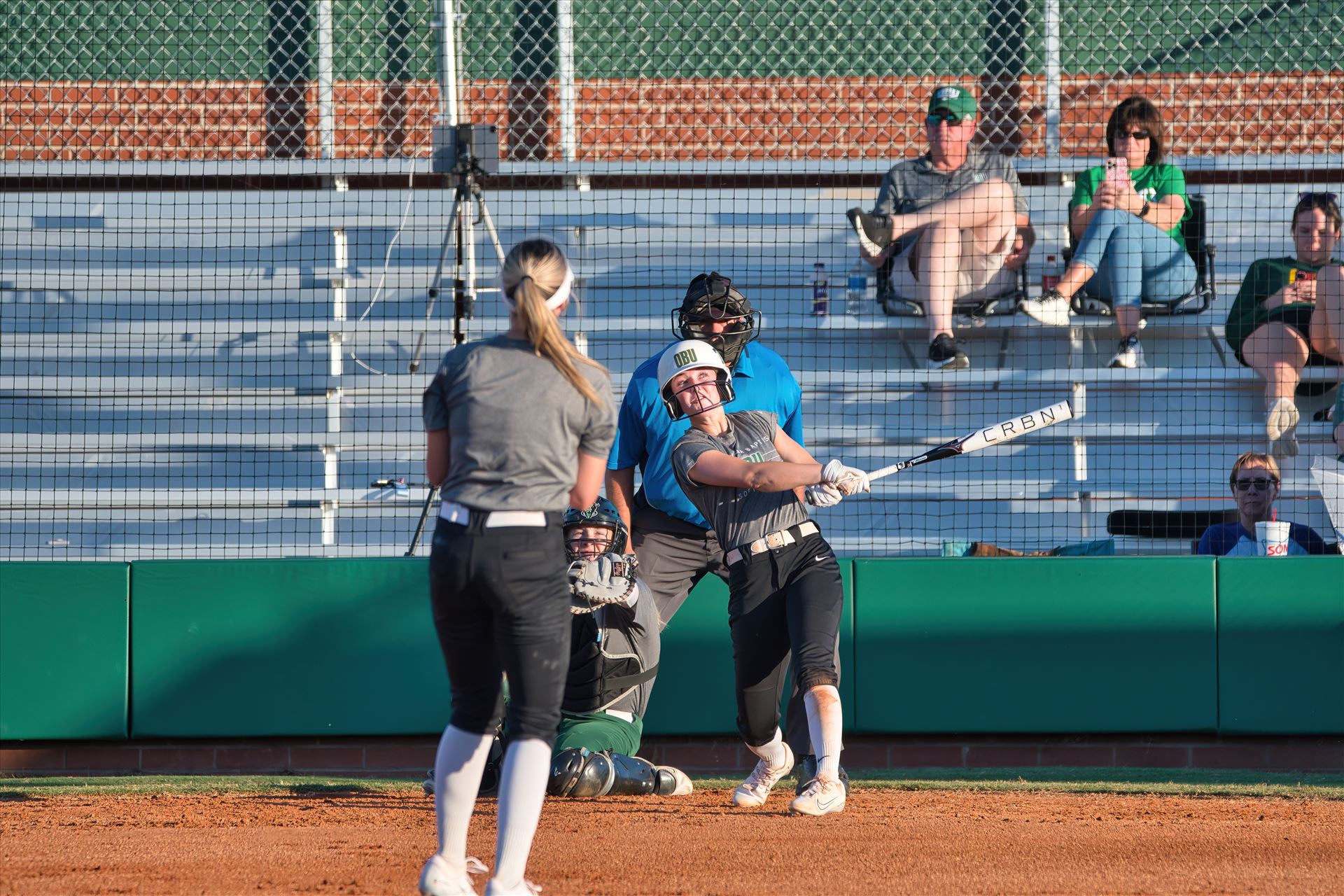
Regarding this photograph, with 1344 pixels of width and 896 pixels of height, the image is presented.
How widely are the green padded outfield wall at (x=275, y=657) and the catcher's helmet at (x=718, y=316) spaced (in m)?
2.11

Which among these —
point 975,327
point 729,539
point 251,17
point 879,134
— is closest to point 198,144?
point 251,17

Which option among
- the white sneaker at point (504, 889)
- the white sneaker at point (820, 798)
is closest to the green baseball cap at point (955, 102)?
the white sneaker at point (820, 798)

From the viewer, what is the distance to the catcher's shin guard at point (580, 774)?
536 centimetres

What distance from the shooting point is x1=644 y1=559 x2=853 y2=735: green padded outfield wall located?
271 inches

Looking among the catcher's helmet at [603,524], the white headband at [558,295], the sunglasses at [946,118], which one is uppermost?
the sunglasses at [946,118]

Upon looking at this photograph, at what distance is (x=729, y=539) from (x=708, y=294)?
1181mm

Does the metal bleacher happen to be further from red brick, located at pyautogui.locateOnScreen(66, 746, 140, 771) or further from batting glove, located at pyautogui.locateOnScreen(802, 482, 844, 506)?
batting glove, located at pyautogui.locateOnScreen(802, 482, 844, 506)

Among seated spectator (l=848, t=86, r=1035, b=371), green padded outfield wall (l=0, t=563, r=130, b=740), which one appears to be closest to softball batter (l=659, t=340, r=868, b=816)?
green padded outfield wall (l=0, t=563, r=130, b=740)

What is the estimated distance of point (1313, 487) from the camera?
28.4ft

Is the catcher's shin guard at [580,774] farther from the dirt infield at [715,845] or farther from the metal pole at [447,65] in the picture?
the metal pole at [447,65]

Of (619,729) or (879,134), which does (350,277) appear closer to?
(879,134)

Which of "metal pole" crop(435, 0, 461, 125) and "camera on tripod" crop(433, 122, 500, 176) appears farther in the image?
"metal pole" crop(435, 0, 461, 125)

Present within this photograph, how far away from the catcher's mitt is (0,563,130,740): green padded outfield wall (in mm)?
2827

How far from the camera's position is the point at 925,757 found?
6.98 meters
